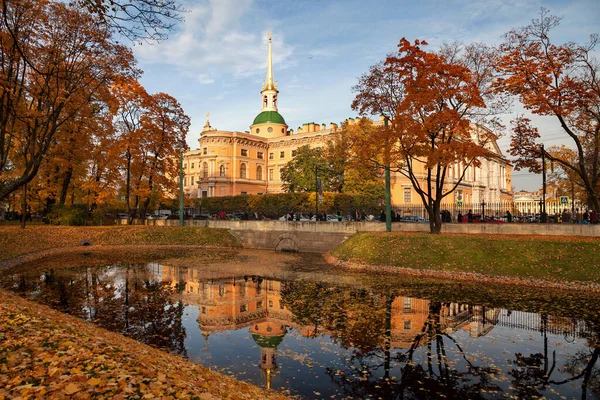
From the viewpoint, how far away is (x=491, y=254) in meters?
20.7

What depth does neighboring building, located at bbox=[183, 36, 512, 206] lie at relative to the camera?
78.4 meters

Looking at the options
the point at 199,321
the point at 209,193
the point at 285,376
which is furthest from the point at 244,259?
the point at 209,193

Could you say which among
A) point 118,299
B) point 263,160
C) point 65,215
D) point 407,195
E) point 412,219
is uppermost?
point 263,160

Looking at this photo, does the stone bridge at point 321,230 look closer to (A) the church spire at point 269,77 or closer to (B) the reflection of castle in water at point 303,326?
(B) the reflection of castle in water at point 303,326

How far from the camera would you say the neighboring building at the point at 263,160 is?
78438 millimetres

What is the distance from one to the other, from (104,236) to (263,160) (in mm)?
52293

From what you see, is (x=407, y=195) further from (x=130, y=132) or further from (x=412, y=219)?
(x=130, y=132)

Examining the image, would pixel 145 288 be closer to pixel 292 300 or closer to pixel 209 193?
pixel 292 300

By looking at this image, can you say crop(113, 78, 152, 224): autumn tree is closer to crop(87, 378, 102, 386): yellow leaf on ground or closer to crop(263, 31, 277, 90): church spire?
crop(87, 378, 102, 386): yellow leaf on ground

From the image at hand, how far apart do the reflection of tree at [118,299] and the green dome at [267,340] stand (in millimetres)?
1883

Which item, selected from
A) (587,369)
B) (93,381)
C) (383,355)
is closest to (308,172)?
(383,355)

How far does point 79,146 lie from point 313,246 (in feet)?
71.1

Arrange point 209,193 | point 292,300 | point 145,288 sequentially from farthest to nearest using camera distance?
point 209,193 < point 145,288 < point 292,300

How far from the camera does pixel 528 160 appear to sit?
2489 centimetres
